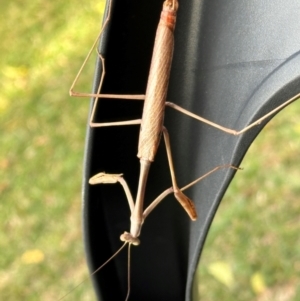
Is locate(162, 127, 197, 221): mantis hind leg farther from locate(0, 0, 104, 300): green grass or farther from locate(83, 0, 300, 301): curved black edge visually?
locate(0, 0, 104, 300): green grass

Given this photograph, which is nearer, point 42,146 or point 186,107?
point 186,107

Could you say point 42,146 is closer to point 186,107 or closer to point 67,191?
point 67,191

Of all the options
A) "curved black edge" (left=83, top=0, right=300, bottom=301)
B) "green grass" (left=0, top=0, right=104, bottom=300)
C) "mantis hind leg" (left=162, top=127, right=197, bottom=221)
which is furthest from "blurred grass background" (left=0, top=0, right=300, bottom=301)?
"mantis hind leg" (left=162, top=127, right=197, bottom=221)

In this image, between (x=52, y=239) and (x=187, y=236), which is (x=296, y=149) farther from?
(x=187, y=236)

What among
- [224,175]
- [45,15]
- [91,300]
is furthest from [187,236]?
[45,15]

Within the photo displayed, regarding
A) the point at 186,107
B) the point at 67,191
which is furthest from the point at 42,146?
the point at 186,107

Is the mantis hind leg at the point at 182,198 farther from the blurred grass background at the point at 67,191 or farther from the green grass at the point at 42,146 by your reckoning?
the green grass at the point at 42,146
